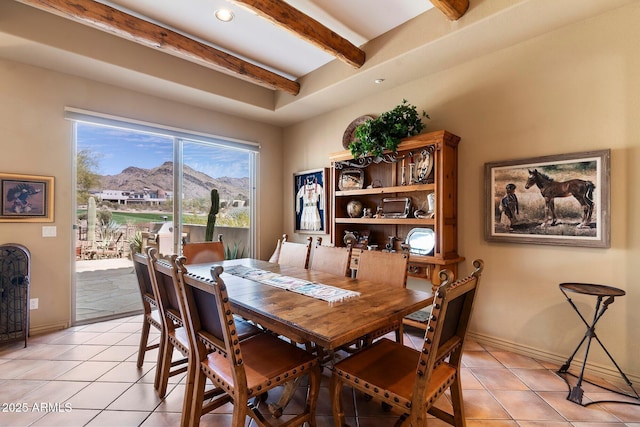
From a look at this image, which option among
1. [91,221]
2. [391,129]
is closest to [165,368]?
[91,221]

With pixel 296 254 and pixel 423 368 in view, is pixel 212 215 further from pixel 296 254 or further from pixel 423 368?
pixel 423 368

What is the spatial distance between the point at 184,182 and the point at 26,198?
5.13 feet

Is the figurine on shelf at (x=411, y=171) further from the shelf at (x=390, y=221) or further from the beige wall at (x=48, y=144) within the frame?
the beige wall at (x=48, y=144)

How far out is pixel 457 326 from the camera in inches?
60.1

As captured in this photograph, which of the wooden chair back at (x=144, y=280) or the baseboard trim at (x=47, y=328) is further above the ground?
the wooden chair back at (x=144, y=280)

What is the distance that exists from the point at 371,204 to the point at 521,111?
1807mm

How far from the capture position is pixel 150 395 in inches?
79.5

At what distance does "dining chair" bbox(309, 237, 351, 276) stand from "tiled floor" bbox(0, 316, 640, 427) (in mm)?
820

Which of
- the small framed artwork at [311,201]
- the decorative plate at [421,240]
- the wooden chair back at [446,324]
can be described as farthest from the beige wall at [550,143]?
the small framed artwork at [311,201]

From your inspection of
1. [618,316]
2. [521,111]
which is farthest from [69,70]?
[618,316]

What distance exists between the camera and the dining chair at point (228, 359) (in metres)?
1.27

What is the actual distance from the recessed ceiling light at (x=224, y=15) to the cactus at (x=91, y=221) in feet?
8.05

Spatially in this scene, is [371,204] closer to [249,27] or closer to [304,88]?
[304,88]

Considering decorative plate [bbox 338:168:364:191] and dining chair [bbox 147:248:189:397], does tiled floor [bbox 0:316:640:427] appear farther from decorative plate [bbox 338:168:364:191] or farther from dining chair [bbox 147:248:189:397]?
decorative plate [bbox 338:168:364:191]
